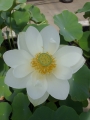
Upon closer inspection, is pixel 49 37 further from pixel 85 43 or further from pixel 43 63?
pixel 85 43

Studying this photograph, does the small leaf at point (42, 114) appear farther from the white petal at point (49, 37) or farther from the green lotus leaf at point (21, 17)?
the green lotus leaf at point (21, 17)

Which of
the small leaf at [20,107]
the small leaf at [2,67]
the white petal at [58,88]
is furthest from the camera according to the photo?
the small leaf at [2,67]

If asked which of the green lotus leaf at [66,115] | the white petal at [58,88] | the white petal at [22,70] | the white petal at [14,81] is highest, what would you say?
the white petal at [22,70]

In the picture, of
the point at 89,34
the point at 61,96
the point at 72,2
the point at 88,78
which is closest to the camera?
the point at 61,96

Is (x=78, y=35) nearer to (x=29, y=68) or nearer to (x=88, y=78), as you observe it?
(x=88, y=78)

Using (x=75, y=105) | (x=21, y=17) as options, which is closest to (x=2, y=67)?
(x=21, y=17)

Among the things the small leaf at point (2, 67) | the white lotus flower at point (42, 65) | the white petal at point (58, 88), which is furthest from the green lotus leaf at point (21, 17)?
the white petal at point (58, 88)

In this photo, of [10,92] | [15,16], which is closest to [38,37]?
[10,92]
